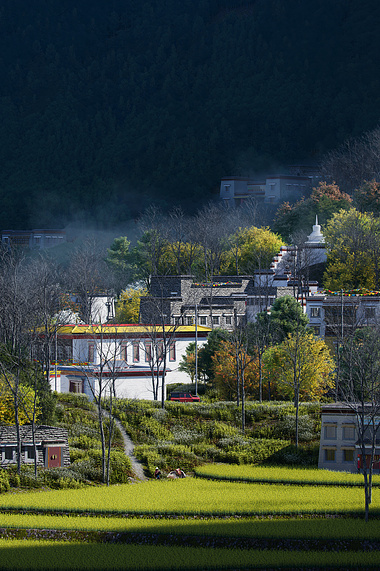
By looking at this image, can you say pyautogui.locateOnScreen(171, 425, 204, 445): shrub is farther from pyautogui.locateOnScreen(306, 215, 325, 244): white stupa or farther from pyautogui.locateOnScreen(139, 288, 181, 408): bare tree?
pyautogui.locateOnScreen(306, 215, 325, 244): white stupa

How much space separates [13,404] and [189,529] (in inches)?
674

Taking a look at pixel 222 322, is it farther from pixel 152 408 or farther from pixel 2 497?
pixel 2 497

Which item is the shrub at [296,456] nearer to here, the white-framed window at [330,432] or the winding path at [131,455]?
the white-framed window at [330,432]

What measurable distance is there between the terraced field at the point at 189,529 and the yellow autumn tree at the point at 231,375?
21212 millimetres

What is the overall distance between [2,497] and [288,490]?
42.1 ft

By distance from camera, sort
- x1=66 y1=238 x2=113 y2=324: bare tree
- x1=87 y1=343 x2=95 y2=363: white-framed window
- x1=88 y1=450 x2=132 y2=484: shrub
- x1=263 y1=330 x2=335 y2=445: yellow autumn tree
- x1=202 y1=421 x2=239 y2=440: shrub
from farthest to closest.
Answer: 1. x1=66 y1=238 x2=113 y2=324: bare tree
2. x1=87 y1=343 x2=95 y2=363: white-framed window
3. x1=263 y1=330 x2=335 y2=445: yellow autumn tree
4. x1=202 y1=421 x2=239 y2=440: shrub
5. x1=88 y1=450 x2=132 y2=484: shrub

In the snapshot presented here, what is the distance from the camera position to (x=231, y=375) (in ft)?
202

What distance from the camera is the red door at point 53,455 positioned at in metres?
44.2

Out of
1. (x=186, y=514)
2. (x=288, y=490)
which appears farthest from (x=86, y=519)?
(x=288, y=490)

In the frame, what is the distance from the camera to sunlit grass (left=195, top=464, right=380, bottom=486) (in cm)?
4231

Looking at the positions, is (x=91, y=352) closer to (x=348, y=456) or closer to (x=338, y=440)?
(x=338, y=440)

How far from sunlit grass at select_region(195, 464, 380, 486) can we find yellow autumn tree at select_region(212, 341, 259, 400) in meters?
15.2

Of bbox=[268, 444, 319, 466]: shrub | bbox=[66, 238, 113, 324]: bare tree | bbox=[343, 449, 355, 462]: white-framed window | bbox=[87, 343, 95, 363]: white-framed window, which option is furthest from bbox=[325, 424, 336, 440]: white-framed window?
bbox=[66, 238, 113, 324]: bare tree

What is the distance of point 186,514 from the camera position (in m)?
35.7
